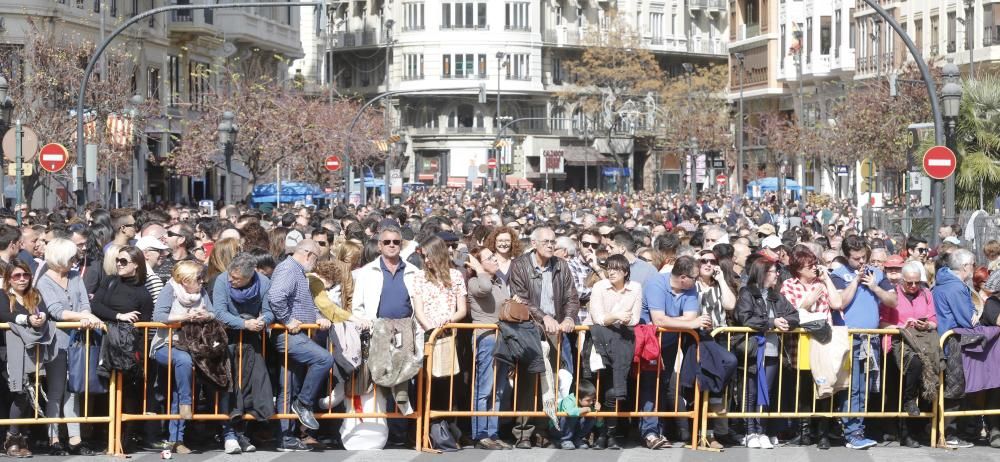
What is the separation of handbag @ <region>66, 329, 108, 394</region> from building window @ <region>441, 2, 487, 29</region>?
89.2 m

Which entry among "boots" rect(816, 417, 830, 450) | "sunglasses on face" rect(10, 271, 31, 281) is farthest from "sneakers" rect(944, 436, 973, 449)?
"sunglasses on face" rect(10, 271, 31, 281)

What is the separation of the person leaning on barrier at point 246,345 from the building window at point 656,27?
94423mm

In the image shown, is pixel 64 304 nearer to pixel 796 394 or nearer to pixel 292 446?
pixel 292 446

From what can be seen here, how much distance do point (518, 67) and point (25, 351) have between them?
9028 cm

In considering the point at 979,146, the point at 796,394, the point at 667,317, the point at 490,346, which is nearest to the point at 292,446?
the point at 490,346

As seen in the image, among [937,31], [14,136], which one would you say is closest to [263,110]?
[937,31]

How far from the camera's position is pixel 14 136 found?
2683cm

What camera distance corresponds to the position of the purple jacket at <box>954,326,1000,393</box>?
13.3 metres

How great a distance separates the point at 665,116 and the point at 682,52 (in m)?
10.8

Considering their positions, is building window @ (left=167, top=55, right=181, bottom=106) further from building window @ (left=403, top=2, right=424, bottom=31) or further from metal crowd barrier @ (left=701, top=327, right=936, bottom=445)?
metal crowd barrier @ (left=701, top=327, right=936, bottom=445)

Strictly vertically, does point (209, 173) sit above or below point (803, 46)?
below

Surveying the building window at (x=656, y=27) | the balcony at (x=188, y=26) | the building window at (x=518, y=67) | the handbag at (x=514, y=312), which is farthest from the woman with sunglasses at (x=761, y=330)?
the building window at (x=656, y=27)

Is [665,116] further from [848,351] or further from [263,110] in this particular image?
[848,351]

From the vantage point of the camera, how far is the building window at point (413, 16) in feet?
331
